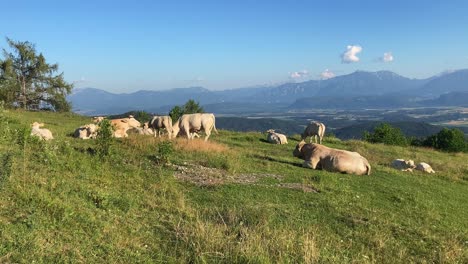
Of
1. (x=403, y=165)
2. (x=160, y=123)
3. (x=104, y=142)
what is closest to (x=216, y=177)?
(x=104, y=142)

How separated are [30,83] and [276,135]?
46209 millimetres

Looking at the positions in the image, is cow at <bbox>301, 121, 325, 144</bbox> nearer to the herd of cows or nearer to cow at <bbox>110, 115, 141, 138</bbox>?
the herd of cows

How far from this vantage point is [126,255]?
287 inches

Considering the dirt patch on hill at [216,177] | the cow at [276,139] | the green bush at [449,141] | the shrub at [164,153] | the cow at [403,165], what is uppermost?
the shrub at [164,153]

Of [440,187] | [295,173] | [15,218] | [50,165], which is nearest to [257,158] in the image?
[295,173]

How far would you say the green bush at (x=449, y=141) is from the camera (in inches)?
1848

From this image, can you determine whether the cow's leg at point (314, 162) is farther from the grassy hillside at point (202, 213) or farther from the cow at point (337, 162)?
the grassy hillside at point (202, 213)

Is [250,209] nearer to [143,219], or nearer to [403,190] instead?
[143,219]

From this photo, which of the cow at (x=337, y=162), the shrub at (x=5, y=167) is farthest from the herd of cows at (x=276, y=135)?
the shrub at (x=5, y=167)

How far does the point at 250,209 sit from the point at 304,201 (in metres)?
2.41

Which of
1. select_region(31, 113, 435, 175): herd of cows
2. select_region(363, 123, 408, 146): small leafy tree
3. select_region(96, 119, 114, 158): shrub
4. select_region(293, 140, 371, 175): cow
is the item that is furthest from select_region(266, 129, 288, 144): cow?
select_region(363, 123, 408, 146): small leafy tree

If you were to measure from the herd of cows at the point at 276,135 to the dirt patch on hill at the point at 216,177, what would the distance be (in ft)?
13.2

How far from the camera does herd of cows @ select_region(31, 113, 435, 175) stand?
18.5 meters

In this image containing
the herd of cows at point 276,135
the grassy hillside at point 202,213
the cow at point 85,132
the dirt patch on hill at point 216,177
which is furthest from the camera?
the cow at point 85,132
